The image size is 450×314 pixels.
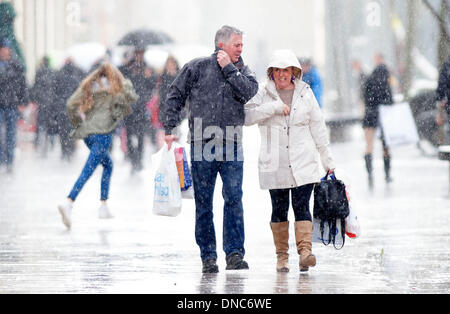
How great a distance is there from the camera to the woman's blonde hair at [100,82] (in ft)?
40.9

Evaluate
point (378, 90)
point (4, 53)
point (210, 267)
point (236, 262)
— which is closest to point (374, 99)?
point (378, 90)

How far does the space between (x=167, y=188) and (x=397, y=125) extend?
7728 millimetres

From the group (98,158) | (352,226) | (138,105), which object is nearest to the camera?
(352,226)

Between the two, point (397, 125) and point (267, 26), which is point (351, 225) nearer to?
point (397, 125)

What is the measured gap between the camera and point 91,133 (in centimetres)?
1255

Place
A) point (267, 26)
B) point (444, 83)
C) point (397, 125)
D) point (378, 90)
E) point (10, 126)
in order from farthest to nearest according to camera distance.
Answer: point (267, 26)
point (10, 126)
point (397, 125)
point (378, 90)
point (444, 83)

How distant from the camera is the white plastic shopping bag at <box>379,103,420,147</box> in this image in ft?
52.4

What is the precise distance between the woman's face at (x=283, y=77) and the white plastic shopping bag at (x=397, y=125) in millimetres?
7365

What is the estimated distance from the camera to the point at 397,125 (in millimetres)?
16094

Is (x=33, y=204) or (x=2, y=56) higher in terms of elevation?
(x=2, y=56)

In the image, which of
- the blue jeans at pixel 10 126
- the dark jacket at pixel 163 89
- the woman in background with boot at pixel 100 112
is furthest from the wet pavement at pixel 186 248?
the blue jeans at pixel 10 126

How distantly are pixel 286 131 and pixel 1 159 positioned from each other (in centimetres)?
1349
